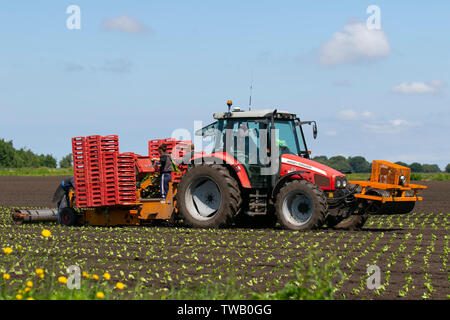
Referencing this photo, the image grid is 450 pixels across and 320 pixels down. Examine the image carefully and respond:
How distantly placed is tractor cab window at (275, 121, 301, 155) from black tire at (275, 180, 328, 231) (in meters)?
0.98

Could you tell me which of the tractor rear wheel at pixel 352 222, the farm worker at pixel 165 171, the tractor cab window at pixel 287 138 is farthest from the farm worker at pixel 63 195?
the tractor rear wheel at pixel 352 222

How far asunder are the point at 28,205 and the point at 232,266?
50.8ft

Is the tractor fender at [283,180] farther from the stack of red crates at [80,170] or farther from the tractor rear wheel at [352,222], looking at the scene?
the stack of red crates at [80,170]

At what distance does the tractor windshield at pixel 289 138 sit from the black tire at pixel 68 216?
495 centimetres

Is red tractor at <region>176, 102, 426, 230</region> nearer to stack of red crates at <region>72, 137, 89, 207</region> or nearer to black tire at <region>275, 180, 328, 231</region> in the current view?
black tire at <region>275, 180, 328, 231</region>

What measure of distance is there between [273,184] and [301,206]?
0.77 metres

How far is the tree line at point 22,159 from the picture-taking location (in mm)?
85750

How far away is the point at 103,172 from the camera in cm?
1400

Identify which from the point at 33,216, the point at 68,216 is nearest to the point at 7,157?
the point at 33,216

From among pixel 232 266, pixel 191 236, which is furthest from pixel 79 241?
pixel 232 266

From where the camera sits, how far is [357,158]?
59.9m

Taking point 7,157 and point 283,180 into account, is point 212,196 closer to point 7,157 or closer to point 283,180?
point 283,180

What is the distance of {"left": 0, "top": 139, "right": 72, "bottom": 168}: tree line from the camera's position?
85.8m
